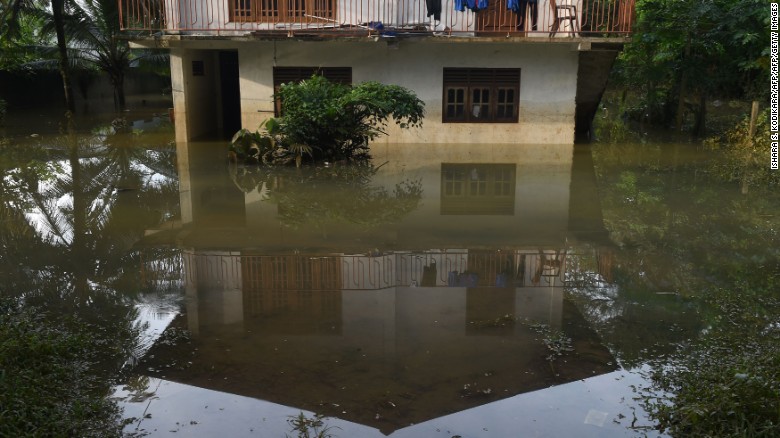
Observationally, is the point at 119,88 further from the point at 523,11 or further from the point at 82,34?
the point at 523,11

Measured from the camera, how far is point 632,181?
11.8 meters

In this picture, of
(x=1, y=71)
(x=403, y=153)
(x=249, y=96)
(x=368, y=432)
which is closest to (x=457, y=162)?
(x=403, y=153)

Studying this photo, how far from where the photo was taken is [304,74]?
15961mm

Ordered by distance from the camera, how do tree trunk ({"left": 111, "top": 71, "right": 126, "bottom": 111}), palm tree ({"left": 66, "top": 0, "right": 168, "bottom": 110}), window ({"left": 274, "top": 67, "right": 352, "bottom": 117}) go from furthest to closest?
1. tree trunk ({"left": 111, "top": 71, "right": 126, "bottom": 111})
2. palm tree ({"left": 66, "top": 0, "right": 168, "bottom": 110})
3. window ({"left": 274, "top": 67, "right": 352, "bottom": 117})

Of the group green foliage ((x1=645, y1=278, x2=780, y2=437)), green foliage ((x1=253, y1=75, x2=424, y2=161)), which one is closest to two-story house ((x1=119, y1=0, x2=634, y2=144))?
green foliage ((x1=253, y1=75, x2=424, y2=161))

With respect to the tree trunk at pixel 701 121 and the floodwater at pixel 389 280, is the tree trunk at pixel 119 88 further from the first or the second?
the tree trunk at pixel 701 121

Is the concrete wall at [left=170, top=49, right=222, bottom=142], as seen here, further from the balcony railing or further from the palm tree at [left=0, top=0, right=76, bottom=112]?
the palm tree at [left=0, top=0, right=76, bottom=112]

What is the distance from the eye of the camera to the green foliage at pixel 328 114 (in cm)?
1237

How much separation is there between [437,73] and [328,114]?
177 inches

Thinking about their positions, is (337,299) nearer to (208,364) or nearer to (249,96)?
(208,364)

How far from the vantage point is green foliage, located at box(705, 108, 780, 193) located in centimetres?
1168

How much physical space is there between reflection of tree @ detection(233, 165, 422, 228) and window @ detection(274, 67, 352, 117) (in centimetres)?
372

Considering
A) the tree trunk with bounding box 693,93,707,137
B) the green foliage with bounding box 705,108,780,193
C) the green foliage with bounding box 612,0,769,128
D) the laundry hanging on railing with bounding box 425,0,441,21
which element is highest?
the laundry hanging on railing with bounding box 425,0,441,21

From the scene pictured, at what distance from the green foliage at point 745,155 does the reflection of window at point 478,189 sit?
12.3ft
